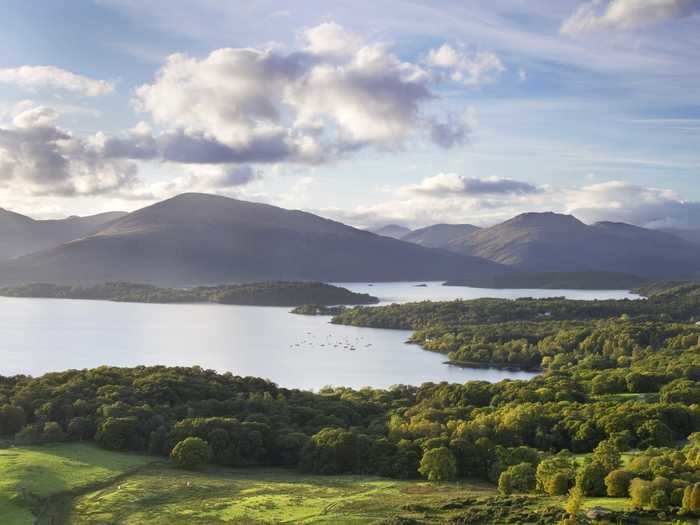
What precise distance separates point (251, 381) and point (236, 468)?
838 inches

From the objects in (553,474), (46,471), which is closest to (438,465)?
(553,474)

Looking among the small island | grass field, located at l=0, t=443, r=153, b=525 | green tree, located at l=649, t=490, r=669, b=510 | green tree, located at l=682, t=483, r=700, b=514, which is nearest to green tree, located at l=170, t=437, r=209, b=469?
grass field, located at l=0, t=443, r=153, b=525

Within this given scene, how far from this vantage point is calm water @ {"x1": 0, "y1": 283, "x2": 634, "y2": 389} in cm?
10119

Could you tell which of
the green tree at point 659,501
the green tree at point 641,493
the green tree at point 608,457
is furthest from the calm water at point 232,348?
the green tree at point 659,501

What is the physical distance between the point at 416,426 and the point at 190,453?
13.9m

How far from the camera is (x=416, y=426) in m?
49.5

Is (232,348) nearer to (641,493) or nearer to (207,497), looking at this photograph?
(207,497)

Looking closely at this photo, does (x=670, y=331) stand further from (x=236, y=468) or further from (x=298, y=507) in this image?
(x=298, y=507)

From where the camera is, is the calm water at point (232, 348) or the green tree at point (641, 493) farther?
the calm water at point (232, 348)

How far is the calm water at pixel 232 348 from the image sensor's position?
332 feet

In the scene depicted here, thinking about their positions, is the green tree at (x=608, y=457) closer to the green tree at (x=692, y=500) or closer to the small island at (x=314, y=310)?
the green tree at (x=692, y=500)

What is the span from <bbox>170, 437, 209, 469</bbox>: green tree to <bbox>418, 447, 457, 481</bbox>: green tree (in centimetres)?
1233

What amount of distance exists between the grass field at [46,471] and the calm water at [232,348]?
45.7 m

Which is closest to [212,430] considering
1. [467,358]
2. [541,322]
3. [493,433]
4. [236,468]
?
[236,468]
